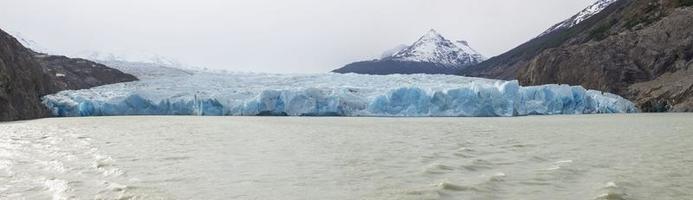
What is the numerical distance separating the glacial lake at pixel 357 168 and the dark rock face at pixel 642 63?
24.1m

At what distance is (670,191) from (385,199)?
2781 millimetres

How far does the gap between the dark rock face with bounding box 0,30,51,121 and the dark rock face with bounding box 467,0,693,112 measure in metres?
30.9

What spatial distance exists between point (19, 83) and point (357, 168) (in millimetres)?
26802

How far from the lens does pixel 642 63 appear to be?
40.6 metres

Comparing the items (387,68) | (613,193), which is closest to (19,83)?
(613,193)

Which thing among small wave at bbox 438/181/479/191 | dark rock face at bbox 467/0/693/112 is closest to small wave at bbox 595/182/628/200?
small wave at bbox 438/181/479/191

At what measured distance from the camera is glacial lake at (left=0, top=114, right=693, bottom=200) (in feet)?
21.0

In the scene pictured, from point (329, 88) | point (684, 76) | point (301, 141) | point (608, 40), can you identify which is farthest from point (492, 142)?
point (608, 40)

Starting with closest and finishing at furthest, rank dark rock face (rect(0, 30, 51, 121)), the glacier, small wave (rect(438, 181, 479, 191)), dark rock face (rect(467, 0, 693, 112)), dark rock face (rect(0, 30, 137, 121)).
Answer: small wave (rect(438, 181, 479, 191)), dark rock face (rect(0, 30, 51, 121)), dark rock face (rect(0, 30, 137, 121)), the glacier, dark rock face (rect(467, 0, 693, 112))

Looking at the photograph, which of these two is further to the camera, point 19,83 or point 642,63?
point 642,63

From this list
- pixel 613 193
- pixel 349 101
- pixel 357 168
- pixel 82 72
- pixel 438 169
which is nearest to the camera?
pixel 613 193

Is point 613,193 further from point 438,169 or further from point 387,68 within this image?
point 387,68

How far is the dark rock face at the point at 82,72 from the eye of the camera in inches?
1717

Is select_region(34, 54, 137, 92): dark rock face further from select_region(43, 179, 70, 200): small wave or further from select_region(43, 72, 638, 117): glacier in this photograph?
select_region(43, 179, 70, 200): small wave
